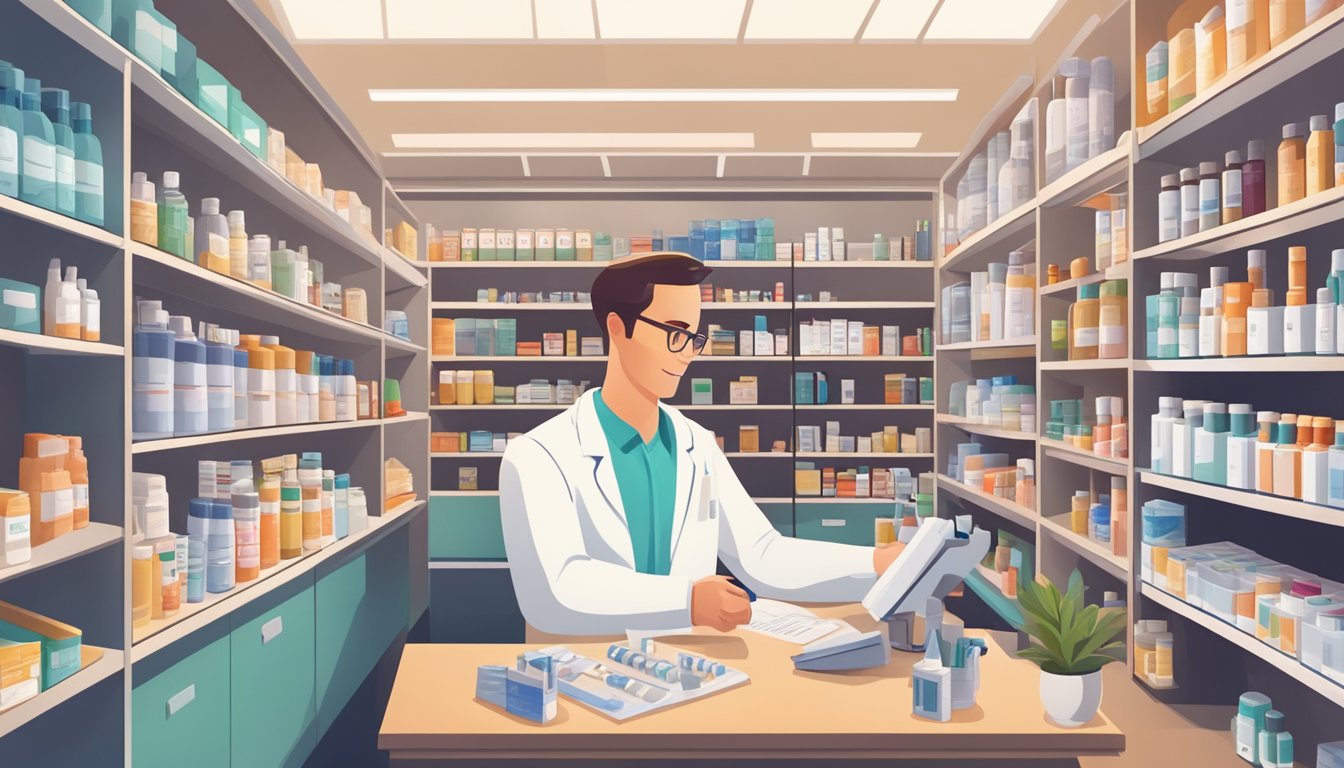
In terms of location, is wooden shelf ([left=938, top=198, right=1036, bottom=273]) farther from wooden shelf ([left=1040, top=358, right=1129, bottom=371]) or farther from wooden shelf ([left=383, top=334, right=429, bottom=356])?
wooden shelf ([left=383, top=334, right=429, bottom=356])

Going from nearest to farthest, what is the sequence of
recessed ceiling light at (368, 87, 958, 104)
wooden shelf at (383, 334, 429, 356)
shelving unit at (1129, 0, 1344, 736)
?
shelving unit at (1129, 0, 1344, 736) → wooden shelf at (383, 334, 429, 356) → recessed ceiling light at (368, 87, 958, 104)

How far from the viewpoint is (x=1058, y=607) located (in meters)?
1.81

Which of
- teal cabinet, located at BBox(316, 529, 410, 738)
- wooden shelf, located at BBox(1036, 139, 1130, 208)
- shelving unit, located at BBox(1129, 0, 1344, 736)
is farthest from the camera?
teal cabinet, located at BBox(316, 529, 410, 738)

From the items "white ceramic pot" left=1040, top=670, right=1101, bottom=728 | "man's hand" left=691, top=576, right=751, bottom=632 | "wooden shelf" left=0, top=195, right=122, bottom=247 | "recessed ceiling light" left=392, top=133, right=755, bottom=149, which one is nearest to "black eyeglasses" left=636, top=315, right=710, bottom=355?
"man's hand" left=691, top=576, right=751, bottom=632

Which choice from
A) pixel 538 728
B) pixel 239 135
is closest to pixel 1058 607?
pixel 538 728

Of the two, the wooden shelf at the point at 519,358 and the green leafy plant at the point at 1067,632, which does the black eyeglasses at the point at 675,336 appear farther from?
the wooden shelf at the point at 519,358

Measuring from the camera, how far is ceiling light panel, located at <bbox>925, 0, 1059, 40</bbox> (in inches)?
169

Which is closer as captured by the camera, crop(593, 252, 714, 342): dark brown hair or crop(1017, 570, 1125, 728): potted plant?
crop(1017, 570, 1125, 728): potted plant

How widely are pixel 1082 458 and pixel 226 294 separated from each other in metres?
3.27

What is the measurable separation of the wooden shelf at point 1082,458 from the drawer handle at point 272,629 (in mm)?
3035

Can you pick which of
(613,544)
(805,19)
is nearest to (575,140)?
(805,19)

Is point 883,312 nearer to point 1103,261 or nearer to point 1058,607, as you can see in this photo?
point 1103,261

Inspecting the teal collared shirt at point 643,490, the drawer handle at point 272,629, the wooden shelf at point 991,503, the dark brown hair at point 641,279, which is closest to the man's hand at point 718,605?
the teal collared shirt at point 643,490

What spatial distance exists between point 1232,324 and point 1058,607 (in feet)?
3.88
